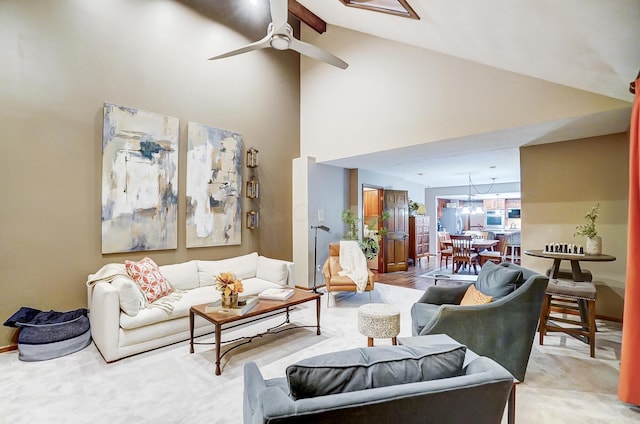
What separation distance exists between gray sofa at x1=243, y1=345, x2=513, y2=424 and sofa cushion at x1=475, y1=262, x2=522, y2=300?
148cm

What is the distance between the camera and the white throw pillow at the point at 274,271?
4336mm

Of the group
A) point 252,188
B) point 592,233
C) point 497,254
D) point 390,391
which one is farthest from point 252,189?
point 497,254

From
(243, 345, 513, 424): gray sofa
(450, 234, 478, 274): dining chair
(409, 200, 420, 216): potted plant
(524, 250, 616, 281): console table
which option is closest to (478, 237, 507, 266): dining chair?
(450, 234, 478, 274): dining chair

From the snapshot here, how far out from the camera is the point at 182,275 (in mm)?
3877

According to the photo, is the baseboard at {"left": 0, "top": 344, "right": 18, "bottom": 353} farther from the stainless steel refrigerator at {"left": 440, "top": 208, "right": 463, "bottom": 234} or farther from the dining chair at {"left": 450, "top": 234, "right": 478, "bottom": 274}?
the stainless steel refrigerator at {"left": 440, "top": 208, "right": 463, "bottom": 234}

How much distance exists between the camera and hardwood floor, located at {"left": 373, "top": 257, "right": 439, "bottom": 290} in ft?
19.1

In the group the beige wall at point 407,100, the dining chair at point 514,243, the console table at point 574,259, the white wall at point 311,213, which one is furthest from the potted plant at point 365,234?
the dining chair at point 514,243

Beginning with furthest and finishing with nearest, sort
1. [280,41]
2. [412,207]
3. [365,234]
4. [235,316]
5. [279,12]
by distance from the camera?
[412,207] < [365,234] < [280,41] < [235,316] < [279,12]

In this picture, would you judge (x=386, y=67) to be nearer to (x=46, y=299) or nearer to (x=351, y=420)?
(x=351, y=420)

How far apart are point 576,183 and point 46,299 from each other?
666 centimetres

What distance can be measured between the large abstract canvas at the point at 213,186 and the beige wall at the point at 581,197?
447 cm

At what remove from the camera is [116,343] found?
9.04 feet

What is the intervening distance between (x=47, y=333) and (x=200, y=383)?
1.72 meters

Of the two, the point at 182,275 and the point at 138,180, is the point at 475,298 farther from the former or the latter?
the point at 138,180
